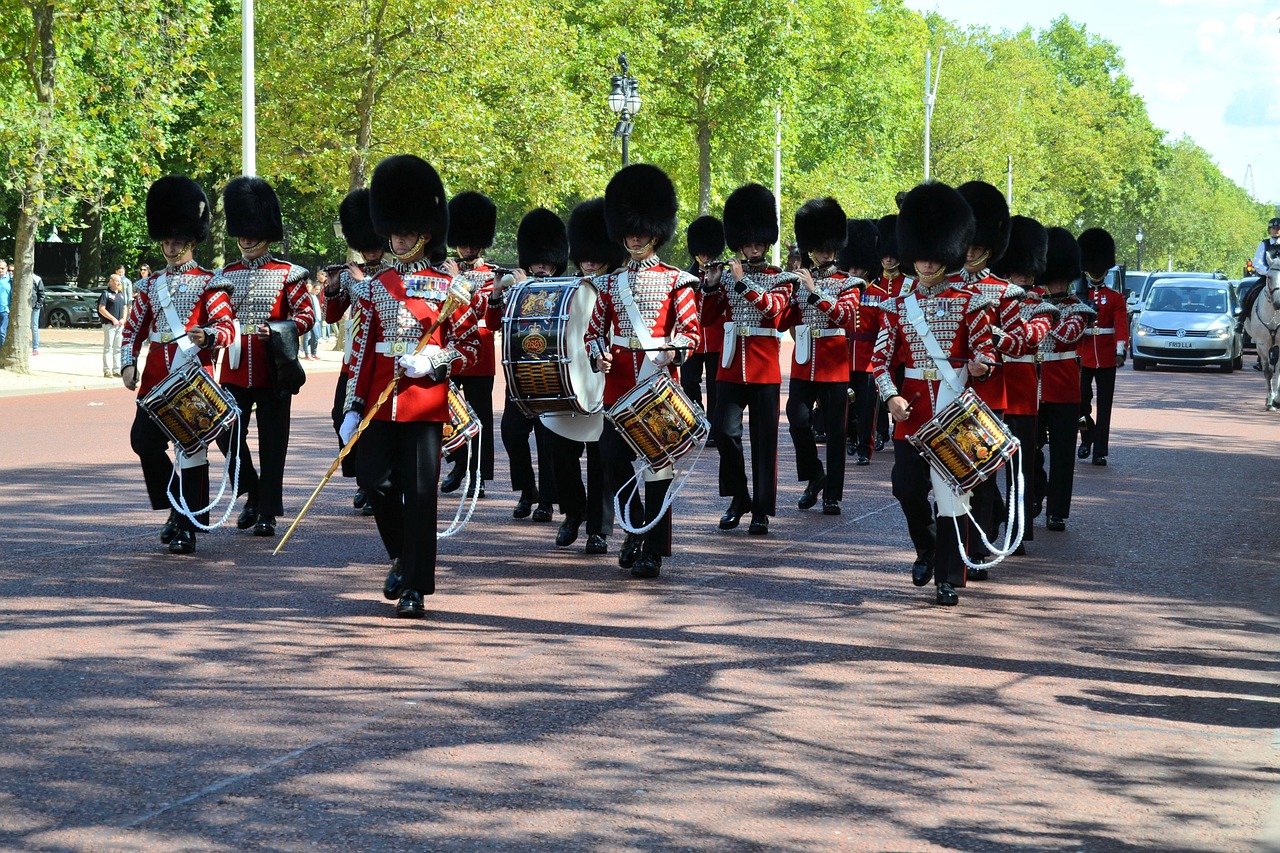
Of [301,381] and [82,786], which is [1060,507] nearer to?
[301,381]

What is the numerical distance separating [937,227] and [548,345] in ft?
6.83

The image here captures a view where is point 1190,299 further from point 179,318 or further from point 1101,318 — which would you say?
point 179,318

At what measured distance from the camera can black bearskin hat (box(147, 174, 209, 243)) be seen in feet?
32.9

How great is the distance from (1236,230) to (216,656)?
141535 millimetres

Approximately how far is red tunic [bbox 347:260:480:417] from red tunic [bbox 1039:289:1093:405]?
4.67 metres

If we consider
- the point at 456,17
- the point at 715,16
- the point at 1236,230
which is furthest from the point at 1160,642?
the point at 1236,230

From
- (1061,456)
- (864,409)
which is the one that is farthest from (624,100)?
(1061,456)

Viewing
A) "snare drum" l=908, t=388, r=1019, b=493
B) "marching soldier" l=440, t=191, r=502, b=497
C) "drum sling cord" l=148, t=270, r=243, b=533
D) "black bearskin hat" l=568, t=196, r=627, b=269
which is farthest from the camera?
"marching soldier" l=440, t=191, r=502, b=497

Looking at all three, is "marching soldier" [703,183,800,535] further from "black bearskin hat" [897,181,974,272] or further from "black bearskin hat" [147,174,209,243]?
"black bearskin hat" [147,174,209,243]

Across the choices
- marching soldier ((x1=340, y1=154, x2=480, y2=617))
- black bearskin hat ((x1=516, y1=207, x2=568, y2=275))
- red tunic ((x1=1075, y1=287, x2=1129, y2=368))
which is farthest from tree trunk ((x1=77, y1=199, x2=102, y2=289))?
marching soldier ((x1=340, y1=154, x2=480, y2=617))

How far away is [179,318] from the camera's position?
959 cm

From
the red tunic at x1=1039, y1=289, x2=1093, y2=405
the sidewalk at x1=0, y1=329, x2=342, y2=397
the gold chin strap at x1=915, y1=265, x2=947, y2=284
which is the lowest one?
the sidewalk at x1=0, y1=329, x2=342, y2=397

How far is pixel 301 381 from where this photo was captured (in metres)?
10.2

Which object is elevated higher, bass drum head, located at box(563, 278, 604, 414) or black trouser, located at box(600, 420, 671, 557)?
bass drum head, located at box(563, 278, 604, 414)
